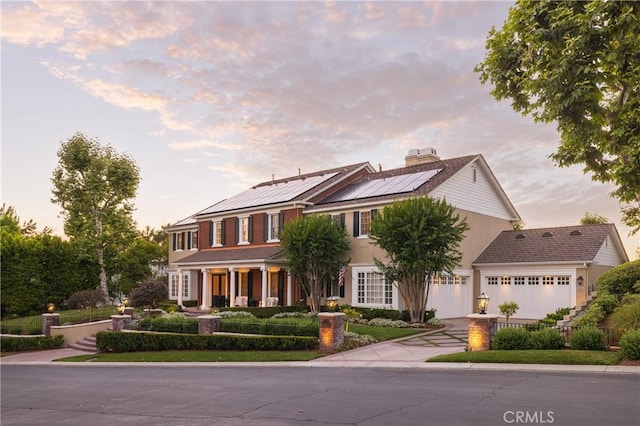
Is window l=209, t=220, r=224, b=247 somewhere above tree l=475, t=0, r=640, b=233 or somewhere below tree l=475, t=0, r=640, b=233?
below

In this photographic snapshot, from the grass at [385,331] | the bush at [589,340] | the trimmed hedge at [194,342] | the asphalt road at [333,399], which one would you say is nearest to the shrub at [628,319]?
the bush at [589,340]

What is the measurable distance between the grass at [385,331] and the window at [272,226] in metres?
12.6

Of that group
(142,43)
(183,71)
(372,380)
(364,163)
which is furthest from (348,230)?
(372,380)

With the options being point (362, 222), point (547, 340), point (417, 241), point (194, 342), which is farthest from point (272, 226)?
point (547, 340)

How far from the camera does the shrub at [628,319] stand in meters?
16.8

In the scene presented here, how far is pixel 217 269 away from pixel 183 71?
19070mm

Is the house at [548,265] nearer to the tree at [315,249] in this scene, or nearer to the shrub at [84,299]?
the tree at [315,249]

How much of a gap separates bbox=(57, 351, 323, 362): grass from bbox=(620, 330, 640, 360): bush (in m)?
9.42

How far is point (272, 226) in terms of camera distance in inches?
1448

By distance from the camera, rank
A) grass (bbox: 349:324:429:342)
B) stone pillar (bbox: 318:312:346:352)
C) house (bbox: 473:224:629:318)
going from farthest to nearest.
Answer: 1. house (bbox: 473:224:629:318)
2. grass (bbox: 349:324:429:342)
3. stone pillar (bbox: 318:312:346:352)

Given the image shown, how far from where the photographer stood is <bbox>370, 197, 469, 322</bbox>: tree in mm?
25906

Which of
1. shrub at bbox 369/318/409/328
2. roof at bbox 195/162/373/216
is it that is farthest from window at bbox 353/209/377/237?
shrub at bbox 369/318/409/328

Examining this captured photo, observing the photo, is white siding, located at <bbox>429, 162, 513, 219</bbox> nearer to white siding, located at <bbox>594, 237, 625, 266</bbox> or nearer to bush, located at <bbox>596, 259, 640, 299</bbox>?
white siding, located at <bbox>594, 237, 625, 266</bbox>

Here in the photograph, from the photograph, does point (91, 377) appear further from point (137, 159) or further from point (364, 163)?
point (137, 159)
